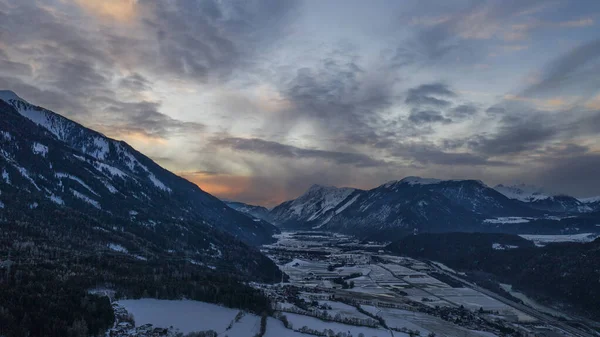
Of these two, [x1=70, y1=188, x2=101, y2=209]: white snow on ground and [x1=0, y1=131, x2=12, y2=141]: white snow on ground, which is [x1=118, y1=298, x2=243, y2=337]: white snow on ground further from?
[x1=0, y1=131, x2=12, y2=141]: white snow on ground

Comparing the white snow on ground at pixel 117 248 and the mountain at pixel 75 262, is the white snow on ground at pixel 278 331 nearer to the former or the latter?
the mountain at pixel 75 262

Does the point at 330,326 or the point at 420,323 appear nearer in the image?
the point at 330,326

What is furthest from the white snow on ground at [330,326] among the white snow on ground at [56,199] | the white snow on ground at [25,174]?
the white snow on ground at [25,174]

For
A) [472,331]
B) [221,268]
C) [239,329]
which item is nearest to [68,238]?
[221,268]

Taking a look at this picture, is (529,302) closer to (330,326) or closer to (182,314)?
Answer: (330,326)

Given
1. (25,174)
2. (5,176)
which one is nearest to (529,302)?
(5,176)

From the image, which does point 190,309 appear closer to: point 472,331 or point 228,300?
point 228,300
